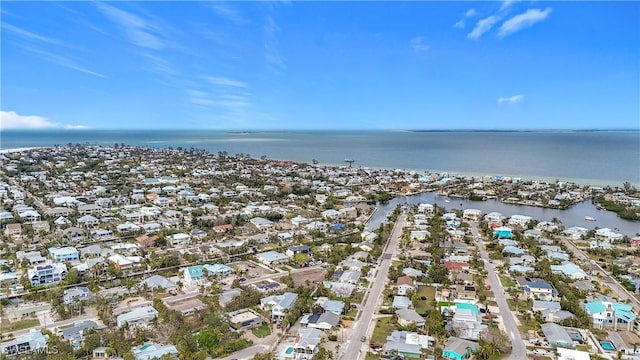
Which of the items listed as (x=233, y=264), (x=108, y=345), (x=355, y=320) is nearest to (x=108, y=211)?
(x=233, y=264)

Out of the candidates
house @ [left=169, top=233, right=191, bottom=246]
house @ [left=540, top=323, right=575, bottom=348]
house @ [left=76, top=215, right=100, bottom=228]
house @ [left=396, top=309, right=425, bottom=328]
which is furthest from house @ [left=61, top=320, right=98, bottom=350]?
house @ [left=76, top=215, right=100, bottom=228]

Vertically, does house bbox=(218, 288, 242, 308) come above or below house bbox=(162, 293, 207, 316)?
above

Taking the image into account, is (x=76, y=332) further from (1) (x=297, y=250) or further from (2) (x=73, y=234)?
(2) (x=73, y=234)

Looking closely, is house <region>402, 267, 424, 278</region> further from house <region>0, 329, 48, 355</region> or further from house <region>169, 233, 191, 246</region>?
house <region>0, 329, 48, 355</region>

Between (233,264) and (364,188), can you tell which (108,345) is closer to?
(233,264)

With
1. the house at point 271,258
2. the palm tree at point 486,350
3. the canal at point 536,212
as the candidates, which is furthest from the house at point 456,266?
the canal at point 536,212

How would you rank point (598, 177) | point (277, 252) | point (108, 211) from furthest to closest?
Answer: point (598, 177), point (108, 211), point (277, 252)
